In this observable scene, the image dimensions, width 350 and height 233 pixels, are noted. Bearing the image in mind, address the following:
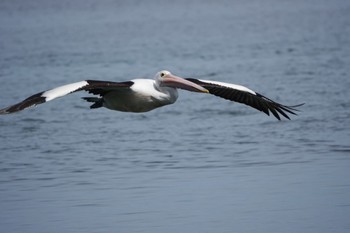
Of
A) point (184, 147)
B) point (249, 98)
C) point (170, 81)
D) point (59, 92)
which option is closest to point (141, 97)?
point (170, 81)

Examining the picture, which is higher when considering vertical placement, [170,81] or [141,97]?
[170,81]

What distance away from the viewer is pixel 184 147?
12.6m

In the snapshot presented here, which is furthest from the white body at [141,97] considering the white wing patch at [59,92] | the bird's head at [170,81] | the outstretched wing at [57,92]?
the white wing patch at [59,92]

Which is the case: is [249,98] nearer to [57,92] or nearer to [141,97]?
[141,97]

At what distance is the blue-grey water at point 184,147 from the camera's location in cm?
931

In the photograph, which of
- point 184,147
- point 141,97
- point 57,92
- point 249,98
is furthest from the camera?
point 184,147

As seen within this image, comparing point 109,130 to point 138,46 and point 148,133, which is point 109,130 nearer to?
point 148,133

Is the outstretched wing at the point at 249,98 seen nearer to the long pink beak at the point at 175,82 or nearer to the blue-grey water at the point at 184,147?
the blue-grey water at the point at 184,147

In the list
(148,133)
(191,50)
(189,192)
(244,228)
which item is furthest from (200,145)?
(191,50)

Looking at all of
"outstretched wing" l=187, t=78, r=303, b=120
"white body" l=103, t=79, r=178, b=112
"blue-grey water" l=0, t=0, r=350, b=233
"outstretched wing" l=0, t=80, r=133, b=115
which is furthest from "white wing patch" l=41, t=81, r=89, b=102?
"outstretched wing" l=187, t=78, r=303, b=120

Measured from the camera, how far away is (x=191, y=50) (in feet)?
86.0

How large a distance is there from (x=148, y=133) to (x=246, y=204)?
4.43 m

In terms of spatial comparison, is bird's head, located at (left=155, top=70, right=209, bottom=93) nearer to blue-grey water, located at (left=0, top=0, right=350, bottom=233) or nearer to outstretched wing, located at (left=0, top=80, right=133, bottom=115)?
outstretched wing, located at (left=0, top=80, right=133, bottom=115)

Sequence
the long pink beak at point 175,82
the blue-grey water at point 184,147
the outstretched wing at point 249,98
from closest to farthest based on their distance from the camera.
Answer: the blue-grey water at point 184,147 < the long pink beak at point 175,82 < the outstretched wing at point 249,98
